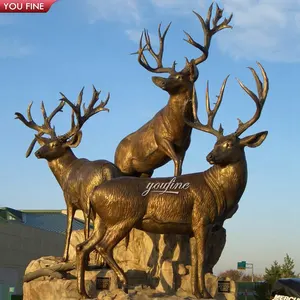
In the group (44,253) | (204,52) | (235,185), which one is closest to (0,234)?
(44,253)

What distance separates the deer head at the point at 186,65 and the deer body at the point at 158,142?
0.68 ft

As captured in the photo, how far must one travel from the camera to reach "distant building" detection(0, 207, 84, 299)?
23.9 meters

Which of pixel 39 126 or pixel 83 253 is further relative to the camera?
pixel 39 126

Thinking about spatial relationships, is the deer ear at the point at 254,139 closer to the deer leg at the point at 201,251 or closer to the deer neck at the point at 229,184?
the deer neck at the point at 229,184

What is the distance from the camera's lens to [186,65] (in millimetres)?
10672

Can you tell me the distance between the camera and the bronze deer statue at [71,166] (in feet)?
32.8

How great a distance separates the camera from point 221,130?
8.92m

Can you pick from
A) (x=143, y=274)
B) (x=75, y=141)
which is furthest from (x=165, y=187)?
(x=75, y=141)

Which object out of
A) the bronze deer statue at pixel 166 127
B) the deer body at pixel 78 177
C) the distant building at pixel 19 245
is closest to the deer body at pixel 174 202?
the deer body at pixel 78 177

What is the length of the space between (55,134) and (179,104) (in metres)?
2.25

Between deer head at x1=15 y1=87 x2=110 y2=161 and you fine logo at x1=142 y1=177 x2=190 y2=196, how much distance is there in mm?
2227

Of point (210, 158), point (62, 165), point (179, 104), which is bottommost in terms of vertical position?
point (210, 158)

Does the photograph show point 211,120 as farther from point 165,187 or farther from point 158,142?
point 158,142

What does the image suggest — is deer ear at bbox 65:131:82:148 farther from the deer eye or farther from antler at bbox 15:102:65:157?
the deer eye
